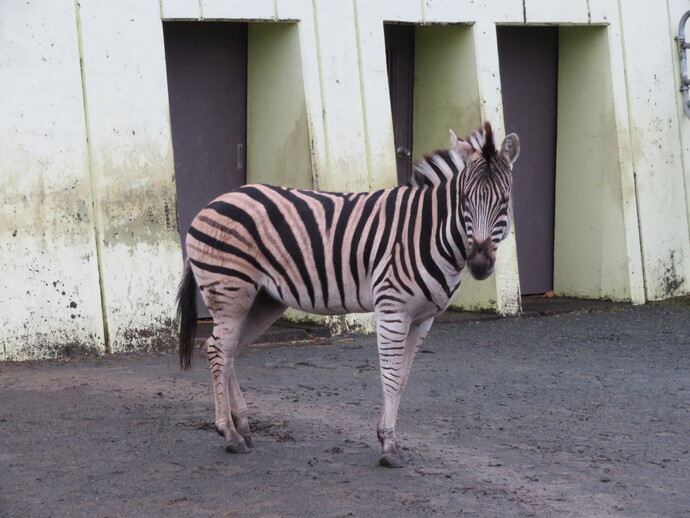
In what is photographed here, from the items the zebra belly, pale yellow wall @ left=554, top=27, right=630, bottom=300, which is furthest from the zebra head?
pale yellow wall @ left=554, top=27, right=630, bottom=300

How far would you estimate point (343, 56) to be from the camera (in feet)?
34.1

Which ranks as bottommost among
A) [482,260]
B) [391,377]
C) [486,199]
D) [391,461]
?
[391,461]

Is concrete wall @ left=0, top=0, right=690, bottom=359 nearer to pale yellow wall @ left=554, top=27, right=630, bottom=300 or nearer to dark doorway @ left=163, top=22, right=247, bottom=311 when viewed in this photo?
pale yellow wall @ left=554, top=27, right=630, bottom=300

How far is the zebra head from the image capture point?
5941 millimetres

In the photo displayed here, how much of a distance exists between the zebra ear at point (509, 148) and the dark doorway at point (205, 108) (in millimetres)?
4933

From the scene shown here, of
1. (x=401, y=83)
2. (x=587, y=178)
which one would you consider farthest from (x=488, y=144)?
A: (x=587, y=178)

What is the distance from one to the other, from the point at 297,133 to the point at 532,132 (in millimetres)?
3268

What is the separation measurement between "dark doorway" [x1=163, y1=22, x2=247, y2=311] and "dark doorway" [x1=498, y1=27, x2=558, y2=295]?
118 inches

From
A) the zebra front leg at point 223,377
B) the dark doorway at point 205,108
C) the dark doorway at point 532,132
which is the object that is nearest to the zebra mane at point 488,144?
the zebra front leg at point 223,377

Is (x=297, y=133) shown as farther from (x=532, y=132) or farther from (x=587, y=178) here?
(x=587, y=178)

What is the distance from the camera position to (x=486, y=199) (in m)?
5.97

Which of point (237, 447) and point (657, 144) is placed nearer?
point (237, 447)

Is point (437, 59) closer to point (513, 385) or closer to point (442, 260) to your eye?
point (513, 385)

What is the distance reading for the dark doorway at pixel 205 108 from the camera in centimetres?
1046
